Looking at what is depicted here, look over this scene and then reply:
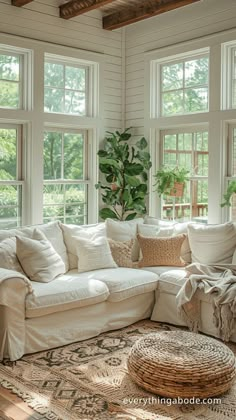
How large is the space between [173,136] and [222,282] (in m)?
2.22

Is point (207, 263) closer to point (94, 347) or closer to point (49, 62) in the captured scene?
point (94, 347)

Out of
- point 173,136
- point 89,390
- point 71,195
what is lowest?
point 89,390

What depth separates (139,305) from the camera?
475 cm

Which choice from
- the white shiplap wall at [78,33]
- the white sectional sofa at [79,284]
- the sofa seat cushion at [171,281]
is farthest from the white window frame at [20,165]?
the sofa seat cushion at [171,281]

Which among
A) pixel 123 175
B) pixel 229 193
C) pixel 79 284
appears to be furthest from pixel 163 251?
pixel 123 175

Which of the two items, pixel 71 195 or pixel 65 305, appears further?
pixel 71 195

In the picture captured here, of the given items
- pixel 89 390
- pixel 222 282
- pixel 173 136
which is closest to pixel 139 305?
pixel 222 282

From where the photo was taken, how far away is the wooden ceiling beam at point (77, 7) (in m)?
5.05

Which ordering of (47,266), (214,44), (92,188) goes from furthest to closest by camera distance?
(92,188) → (214,44) → (47,266)

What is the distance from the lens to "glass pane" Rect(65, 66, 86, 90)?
19.0ft

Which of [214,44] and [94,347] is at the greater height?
[214,44]

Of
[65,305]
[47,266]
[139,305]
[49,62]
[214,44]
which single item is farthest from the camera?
[49,62]

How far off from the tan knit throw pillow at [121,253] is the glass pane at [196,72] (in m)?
1.96

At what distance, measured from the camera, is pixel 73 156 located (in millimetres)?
5891
